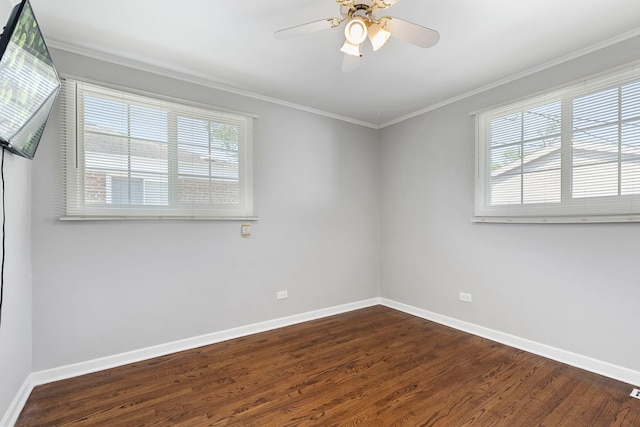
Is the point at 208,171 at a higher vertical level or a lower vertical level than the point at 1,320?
higher

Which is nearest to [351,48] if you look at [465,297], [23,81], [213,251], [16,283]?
[23,81]

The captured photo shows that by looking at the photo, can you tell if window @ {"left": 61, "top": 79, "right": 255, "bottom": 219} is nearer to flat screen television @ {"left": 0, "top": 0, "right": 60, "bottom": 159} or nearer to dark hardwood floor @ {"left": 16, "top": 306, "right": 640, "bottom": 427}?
flat screen television @ {"left": 0, "top": 0, "right": 60, "bottom": 159}

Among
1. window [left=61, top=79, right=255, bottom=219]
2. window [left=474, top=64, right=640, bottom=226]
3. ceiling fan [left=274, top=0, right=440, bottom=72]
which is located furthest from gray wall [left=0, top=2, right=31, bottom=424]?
window [left=474, top=64, right=640, bottom=226]

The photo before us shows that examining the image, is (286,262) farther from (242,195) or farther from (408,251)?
(408,251)

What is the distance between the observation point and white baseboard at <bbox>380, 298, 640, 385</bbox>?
7.62ft

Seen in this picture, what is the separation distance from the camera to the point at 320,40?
2.38 m

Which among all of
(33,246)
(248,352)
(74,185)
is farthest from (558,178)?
(33,246)

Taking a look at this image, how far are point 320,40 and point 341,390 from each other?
2.68 meters

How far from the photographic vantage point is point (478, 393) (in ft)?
7.10

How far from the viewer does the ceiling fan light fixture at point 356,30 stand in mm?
1719

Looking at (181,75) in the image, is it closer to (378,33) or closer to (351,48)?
(351,48)

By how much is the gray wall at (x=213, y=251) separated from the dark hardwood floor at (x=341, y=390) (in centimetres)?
37

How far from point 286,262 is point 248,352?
1.08 meters

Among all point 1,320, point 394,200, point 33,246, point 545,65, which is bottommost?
point 1,320
